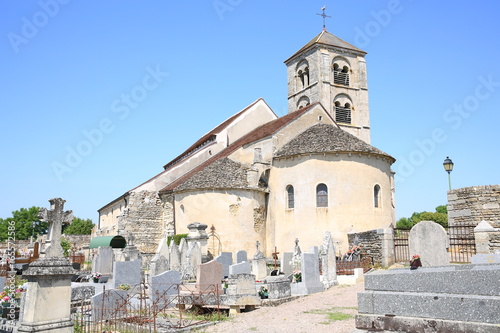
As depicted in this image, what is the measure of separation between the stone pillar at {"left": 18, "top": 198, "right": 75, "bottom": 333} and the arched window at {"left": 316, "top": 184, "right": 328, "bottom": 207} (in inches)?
709

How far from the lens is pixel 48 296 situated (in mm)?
7344

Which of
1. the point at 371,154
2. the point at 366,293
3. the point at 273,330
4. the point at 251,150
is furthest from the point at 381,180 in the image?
the point at 366,293

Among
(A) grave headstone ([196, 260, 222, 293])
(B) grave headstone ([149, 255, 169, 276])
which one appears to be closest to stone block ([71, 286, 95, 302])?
(B) grave headstone ([149, 255, 169, 276])

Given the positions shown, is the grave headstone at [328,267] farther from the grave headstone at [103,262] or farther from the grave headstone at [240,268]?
the grave headstone at [103,262]

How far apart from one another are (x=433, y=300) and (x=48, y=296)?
20.2ft

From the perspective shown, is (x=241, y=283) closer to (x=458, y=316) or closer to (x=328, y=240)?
(x=328, y=240)

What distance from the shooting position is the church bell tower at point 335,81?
1500 inches

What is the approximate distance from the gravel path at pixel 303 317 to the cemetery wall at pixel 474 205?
6.50 meters

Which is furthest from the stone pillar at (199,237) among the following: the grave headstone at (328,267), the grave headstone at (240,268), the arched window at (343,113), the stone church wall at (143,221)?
the arched window at (343,113)

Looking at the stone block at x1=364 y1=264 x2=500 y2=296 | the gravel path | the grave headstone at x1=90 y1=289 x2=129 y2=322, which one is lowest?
the gravel path

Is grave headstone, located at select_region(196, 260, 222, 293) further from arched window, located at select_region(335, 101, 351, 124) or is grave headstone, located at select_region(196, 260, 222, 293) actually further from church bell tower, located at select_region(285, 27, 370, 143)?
arched window, located at select_region(335, 101, 351, 124)

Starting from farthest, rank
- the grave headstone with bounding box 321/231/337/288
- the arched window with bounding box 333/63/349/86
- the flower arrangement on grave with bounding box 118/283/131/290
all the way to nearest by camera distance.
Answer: the arched window with bounding box 333/63/349/86
the grave headstone with bounding box 321/231/337/288
the flower arrangement on grave with bounding box 118/283/131/290

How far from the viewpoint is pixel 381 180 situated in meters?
25.1

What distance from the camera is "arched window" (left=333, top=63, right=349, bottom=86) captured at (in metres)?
39.2
